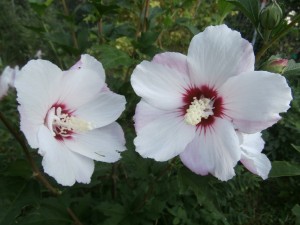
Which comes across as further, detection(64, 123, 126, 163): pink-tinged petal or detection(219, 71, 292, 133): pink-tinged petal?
detection(64, 123, 126, 163): pink-tinged petal

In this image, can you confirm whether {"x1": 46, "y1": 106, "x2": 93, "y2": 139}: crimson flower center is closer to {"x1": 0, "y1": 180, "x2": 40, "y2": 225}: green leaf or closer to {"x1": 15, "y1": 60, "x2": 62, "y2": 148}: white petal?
{"x1": 15, "y1": 60, "x2": 62, "y2": 148}: white petal

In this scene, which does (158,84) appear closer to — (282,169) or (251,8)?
(251,8)

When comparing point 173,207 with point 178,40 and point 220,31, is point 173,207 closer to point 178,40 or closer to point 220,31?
point 220,31

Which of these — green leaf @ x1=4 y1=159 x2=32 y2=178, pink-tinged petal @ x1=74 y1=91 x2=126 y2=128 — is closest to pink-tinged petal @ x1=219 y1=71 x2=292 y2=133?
pink-tinged petal @ x1=74 y1=91 x2=126 y2=128

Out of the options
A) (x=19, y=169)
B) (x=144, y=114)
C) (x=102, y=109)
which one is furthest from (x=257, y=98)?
(x=19, y=169)

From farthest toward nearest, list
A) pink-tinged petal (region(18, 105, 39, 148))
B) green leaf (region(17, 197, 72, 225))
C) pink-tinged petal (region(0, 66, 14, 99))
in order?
1. green leaf (region(17, 197, 72, 225))
2. pink-tinged petal (region(0, 66, 14, 99))
3. pink-tinged petal (region(18, 105, 39, 148))

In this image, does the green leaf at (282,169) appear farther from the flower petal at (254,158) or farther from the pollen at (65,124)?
the pollen at (65,124)
